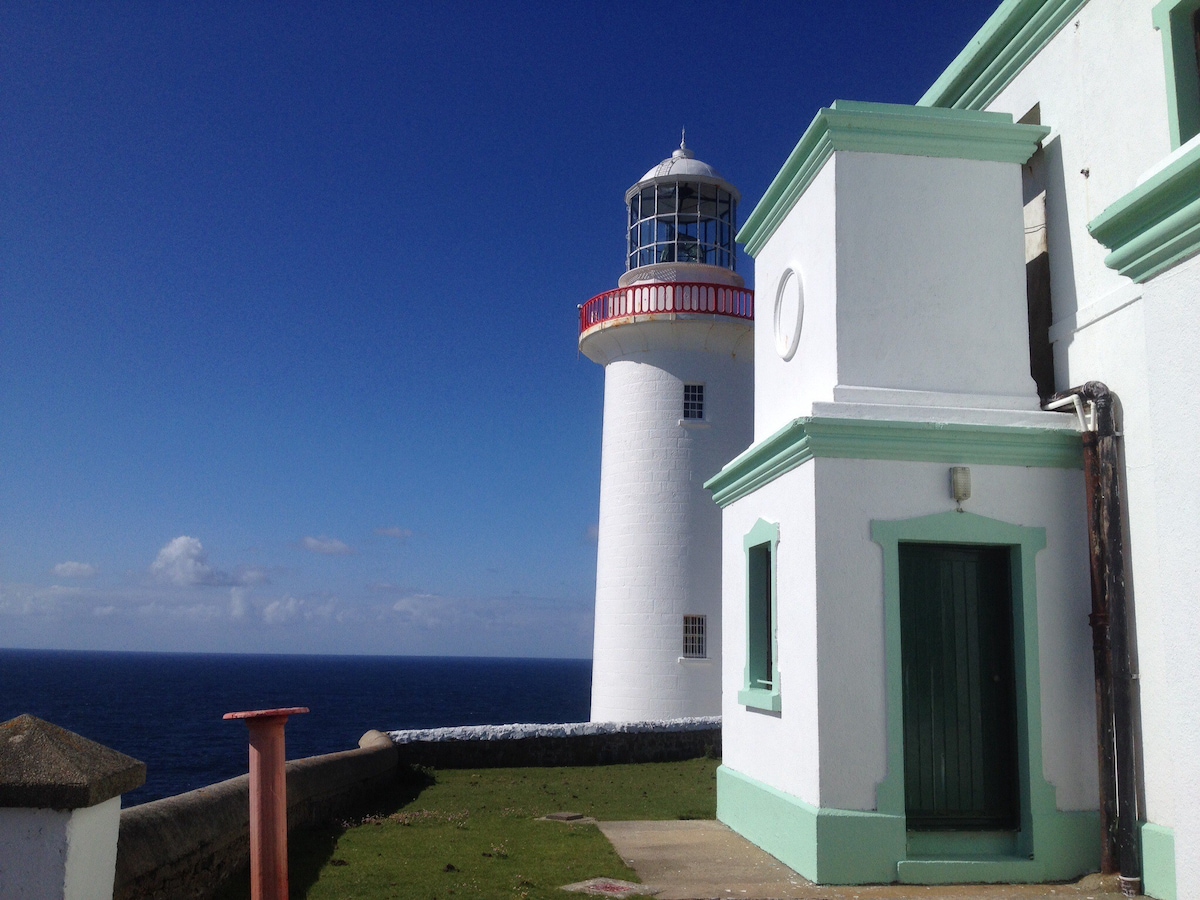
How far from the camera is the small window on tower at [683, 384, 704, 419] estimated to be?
777 inches

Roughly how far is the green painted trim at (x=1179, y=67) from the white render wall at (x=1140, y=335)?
287 mm

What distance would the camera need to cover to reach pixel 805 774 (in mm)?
8164

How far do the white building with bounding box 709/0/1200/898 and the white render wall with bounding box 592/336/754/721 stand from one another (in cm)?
894

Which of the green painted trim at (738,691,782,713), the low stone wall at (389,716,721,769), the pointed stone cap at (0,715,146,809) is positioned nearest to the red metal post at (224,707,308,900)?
the pointed stone cap at (0,715,146,809)

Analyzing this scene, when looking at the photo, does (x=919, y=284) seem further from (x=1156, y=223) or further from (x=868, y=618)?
(x=1156, y=223)

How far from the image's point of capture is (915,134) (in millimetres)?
8930

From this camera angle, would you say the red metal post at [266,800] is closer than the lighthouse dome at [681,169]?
Yes

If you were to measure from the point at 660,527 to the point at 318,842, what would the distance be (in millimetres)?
10507

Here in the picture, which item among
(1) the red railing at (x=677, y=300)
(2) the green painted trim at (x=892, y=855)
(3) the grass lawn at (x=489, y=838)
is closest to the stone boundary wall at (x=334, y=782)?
(3) the grass lawn at (x=489, y=838)

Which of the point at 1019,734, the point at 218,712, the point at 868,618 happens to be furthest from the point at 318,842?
the point at 218,712

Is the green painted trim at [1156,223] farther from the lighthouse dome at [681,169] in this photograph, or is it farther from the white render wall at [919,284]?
the lighthouse dome at [681,169]

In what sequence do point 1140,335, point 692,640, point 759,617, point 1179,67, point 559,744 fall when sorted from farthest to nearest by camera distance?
point 692,640 < point 559,744 < point 759,617 < point 1140,335 < point 1179,67

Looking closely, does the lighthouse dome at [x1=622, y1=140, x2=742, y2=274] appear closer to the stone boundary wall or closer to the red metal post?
the stone boundary wall

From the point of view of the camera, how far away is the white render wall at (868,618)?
7.96 meters
